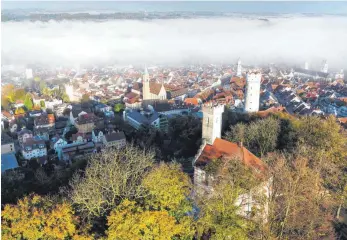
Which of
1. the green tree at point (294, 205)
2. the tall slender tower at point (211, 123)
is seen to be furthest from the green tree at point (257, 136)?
the green tree at point (294, 205)

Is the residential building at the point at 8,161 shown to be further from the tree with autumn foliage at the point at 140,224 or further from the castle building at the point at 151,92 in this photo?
the castle building at the point at 151,92

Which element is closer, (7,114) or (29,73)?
(7,114)

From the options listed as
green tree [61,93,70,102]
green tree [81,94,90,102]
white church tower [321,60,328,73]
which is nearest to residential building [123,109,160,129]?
green tree [81,94,90,102]

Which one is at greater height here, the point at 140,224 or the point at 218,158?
the point at 140,224

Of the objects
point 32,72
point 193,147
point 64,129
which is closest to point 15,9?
point 64,129

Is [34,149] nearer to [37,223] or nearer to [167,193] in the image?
[37,223]

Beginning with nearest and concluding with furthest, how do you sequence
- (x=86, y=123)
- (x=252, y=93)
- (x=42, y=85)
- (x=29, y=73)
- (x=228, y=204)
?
(x=228, y=204) → (x=252, y=93) → (x=86, y=123) → (x=42, y=85) → (x=29, y=73)

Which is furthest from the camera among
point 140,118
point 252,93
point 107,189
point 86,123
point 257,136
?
point 140,118

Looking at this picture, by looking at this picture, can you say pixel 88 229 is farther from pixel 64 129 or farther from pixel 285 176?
pixel 64 129

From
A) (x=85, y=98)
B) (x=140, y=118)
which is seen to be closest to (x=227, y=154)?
(x=140, y=118)
